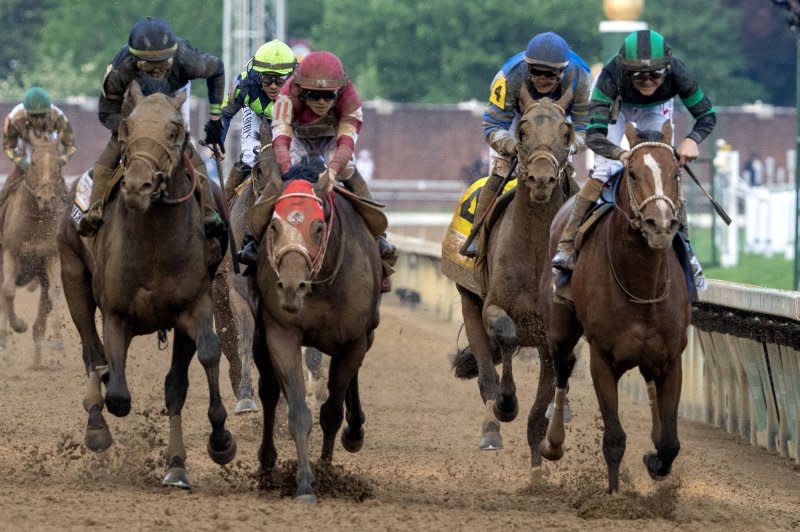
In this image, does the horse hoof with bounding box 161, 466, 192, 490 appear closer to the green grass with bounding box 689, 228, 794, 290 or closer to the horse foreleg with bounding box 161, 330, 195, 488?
the horse foreleg with bounding box 161, 330, 195, 488

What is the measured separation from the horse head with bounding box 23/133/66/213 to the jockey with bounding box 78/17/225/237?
6140 millimetres

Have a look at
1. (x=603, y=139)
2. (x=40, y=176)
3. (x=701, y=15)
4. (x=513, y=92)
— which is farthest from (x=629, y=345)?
(x=701, y=15)

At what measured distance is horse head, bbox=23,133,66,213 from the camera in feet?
54.2

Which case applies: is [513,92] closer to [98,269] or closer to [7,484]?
[98,269]

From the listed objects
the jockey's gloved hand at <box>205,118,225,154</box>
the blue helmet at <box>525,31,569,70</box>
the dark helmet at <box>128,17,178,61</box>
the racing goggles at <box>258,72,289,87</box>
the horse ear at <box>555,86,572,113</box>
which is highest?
the dark helmet at <box>128,17,178,61</box>

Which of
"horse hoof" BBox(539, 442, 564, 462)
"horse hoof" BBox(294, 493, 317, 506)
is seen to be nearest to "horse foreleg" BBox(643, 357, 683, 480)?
"horse hoof" BBox(539, 442, 564, 462)

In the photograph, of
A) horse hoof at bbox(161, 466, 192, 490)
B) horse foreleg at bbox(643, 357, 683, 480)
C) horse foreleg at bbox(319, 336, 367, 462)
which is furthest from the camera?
horse foreleg at bbox(319, 336, 367, 462)

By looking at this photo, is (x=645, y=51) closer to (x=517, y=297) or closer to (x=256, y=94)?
(x=517, y=297)

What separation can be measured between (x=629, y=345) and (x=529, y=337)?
1864 millimetres

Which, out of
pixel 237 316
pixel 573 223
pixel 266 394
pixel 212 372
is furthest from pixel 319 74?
pixel 237 316

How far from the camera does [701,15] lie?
→ 6469cm

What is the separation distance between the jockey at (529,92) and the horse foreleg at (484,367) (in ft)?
1.22

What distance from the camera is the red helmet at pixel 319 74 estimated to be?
9.87m

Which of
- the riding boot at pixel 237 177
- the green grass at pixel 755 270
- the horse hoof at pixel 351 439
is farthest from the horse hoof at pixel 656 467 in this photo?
the green grass at pixel 755 270
